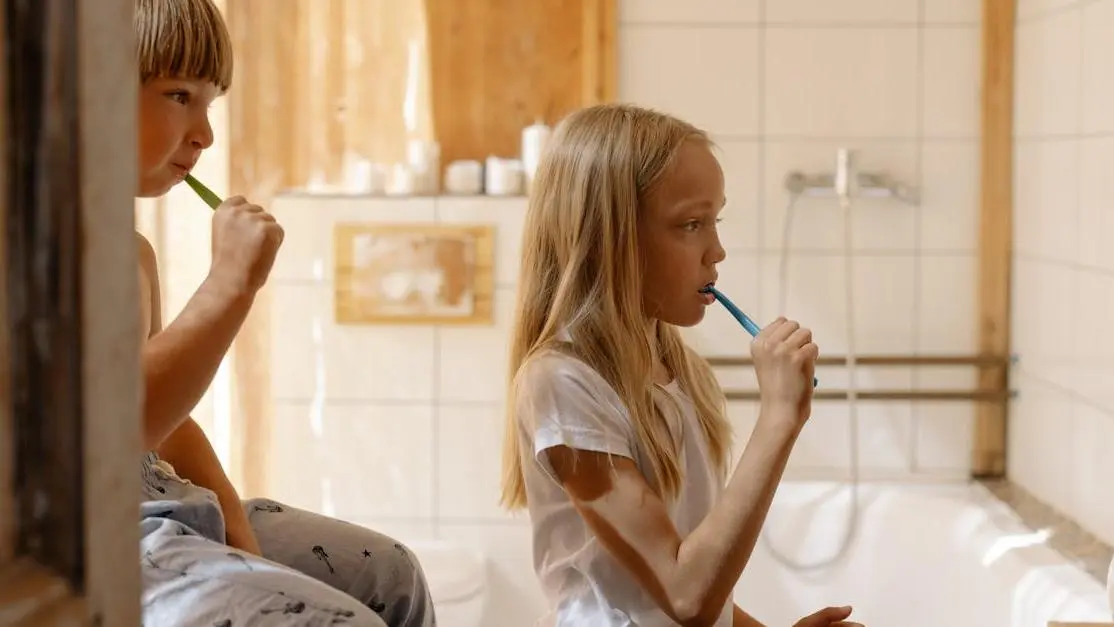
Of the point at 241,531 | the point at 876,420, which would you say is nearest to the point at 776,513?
the point at 876,420

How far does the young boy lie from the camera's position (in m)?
0.91

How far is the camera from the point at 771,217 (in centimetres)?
278

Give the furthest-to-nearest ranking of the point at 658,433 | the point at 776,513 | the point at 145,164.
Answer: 1. the point at 776,513
2. the point at 658,433
3. the point at 145,164

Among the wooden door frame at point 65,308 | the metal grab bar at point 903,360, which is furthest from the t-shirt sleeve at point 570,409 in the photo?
the metal grab bar at point 903,360

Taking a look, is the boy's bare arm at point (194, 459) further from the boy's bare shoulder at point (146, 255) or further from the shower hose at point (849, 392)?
the shower hose at point (849, 392)

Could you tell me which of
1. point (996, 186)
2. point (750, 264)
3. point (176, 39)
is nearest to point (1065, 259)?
point (996, 186)

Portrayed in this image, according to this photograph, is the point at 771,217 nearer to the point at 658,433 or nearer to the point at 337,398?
the point at 337,398

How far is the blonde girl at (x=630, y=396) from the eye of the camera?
1.21 metres

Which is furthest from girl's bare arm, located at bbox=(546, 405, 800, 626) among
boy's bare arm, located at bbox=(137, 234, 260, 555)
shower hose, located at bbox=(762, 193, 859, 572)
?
shower hose, located at bbox=(762, 193, 859, 572)

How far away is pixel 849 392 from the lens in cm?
274

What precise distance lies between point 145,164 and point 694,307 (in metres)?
0.56

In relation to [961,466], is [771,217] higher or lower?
higher

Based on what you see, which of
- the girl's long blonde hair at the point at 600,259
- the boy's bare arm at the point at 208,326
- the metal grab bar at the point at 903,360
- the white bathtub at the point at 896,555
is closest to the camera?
the boy's bare arm at the point at 208,326

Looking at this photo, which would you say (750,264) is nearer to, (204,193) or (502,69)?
(502,69)
